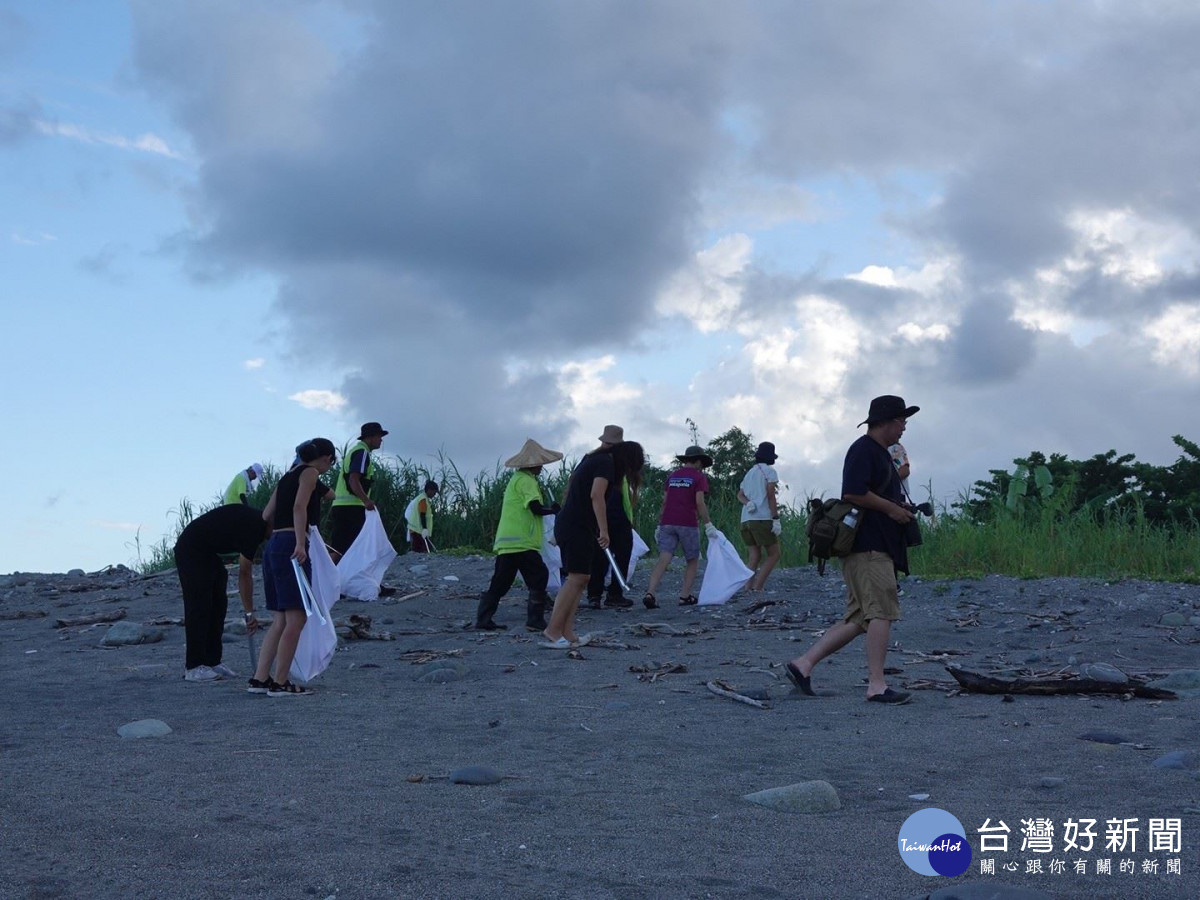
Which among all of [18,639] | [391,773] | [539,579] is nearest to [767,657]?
[539,579]

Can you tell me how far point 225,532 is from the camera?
874cm

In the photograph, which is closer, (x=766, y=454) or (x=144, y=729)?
(x=144, y=729)

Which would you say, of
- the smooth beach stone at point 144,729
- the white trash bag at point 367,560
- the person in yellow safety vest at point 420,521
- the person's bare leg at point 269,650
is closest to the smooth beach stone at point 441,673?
the person's bare leg at point 269,650

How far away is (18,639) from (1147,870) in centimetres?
1177

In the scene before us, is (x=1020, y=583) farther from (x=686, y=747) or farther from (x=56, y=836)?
(x=56, y=836)

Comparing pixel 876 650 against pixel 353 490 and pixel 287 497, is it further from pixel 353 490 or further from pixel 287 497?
pixel 353 490

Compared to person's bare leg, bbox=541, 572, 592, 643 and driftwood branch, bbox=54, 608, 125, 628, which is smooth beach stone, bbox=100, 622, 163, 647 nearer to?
driftwood branch, bbox=54, 608, 125, 628

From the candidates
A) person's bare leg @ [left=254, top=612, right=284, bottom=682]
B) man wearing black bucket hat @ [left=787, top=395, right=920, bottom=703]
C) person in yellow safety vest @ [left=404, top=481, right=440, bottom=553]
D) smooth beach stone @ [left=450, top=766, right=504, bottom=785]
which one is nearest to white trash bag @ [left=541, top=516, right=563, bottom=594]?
person's bare leg @ [left=254, top=612, right=284, bottom=682]

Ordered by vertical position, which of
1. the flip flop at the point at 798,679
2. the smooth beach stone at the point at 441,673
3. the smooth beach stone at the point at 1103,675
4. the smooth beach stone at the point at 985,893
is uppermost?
the smooth beach stone at the point at 1103,675

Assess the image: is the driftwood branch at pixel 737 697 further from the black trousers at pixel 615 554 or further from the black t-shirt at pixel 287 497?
the black trousers at pixel 615 554

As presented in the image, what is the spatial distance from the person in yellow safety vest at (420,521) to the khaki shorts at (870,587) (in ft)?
42.3

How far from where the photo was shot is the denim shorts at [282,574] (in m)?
8.00

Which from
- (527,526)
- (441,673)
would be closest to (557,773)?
(441,673)

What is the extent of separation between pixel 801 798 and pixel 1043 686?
356cm
